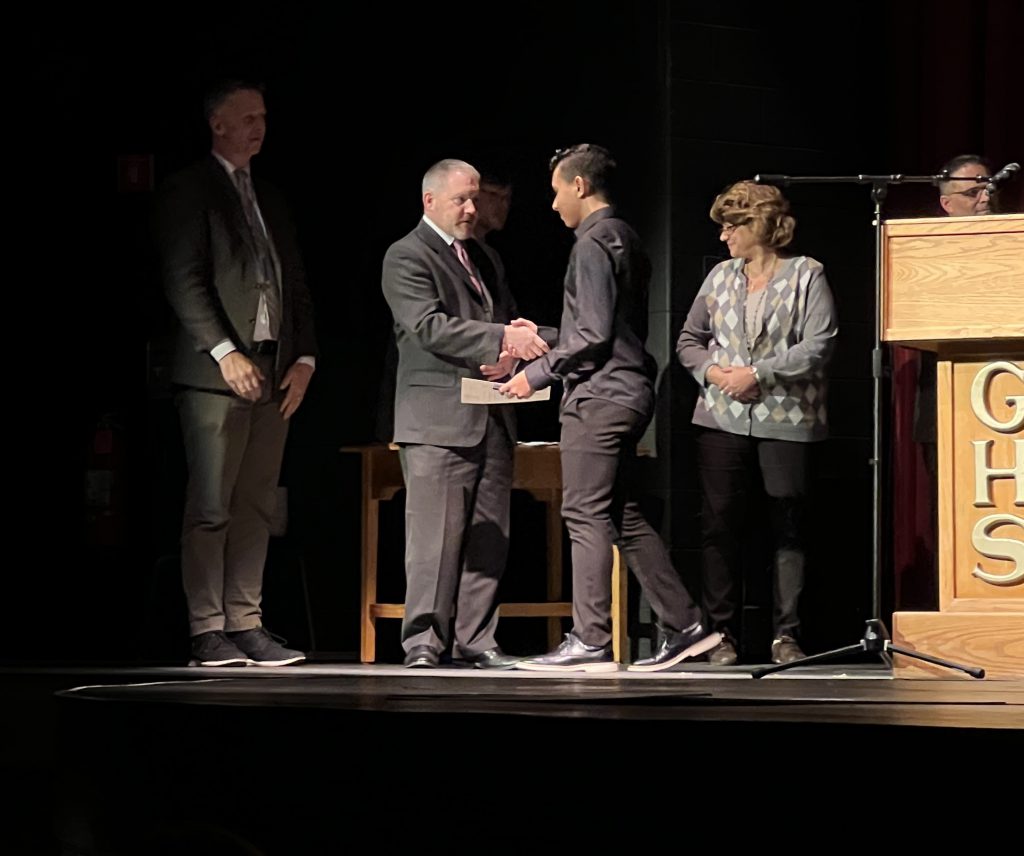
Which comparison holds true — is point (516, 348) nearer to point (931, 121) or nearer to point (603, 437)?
point (603, 437)

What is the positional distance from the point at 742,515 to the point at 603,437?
0.74 meters

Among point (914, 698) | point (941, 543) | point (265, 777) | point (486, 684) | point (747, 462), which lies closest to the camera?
point (265, 777)

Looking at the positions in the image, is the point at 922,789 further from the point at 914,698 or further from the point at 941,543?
the point at 941,543

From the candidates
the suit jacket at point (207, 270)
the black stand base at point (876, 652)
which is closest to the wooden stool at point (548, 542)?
the suit jacket at point (207, 270)

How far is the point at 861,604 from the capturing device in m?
6.09

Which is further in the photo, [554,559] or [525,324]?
[554,559]

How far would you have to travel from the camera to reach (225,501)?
509 centimetres

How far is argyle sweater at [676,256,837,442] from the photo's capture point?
531cm

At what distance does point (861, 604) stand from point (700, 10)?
6.42 ft

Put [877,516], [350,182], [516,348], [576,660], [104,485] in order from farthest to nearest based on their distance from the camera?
1. [350,182]
2. [104,485]
3. [516,348]
4. [576,660]
5. [877,516]

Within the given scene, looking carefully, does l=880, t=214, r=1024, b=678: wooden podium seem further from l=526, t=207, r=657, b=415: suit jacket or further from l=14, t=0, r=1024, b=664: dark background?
l=14, t=0, r=1024, b=664: dark background

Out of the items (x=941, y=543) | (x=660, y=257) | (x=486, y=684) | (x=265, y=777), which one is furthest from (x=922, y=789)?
(x=660, y=257)

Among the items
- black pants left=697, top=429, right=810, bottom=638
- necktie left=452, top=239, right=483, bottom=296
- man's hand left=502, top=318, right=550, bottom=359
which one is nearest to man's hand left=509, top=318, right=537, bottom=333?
man's hand left=502, top=318, right=550, bottom=359

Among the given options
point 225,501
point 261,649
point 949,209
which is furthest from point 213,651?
point 949,209
